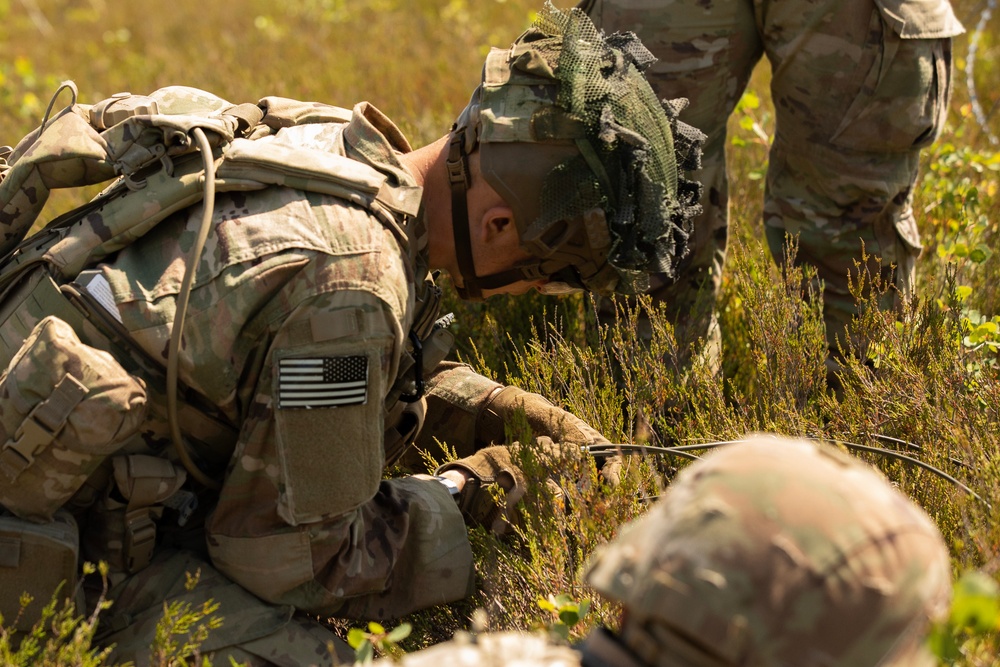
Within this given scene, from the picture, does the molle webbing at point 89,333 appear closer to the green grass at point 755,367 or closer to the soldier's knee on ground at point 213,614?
the soldier's knee on ground at point 213,614

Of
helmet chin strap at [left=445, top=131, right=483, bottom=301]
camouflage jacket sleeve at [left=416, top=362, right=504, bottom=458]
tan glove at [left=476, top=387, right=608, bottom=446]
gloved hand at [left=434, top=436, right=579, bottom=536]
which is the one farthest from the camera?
camouflage jacket sleeve at [left=416, top=362, right=504, bottom=458]

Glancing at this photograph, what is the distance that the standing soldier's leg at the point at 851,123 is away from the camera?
12.2ft


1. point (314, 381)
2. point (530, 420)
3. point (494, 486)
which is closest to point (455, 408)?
point (530, 420)

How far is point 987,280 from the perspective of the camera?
4168mm

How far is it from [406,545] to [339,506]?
48 centimetres

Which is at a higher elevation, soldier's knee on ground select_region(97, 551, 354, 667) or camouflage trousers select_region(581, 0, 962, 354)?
camouflage trousers select_region(581, 0, 962, 354)

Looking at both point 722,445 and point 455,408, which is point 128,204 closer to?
point 455,408

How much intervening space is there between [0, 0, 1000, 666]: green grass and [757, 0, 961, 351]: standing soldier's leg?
24 cm

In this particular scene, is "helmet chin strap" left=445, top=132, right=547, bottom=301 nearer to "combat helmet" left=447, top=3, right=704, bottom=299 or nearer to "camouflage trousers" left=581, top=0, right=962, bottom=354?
"combat helmet" left=447, top=3, right=704, bottom=299

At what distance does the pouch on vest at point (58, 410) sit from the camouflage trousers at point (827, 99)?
2152 millimetres

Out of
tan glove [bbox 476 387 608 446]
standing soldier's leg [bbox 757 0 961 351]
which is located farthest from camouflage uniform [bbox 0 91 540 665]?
standing soldier's leg [bbox 757 0 961 351]

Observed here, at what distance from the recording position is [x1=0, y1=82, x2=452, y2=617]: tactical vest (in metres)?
2.54

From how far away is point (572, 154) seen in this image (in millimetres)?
2762

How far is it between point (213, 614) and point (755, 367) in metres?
2.03
